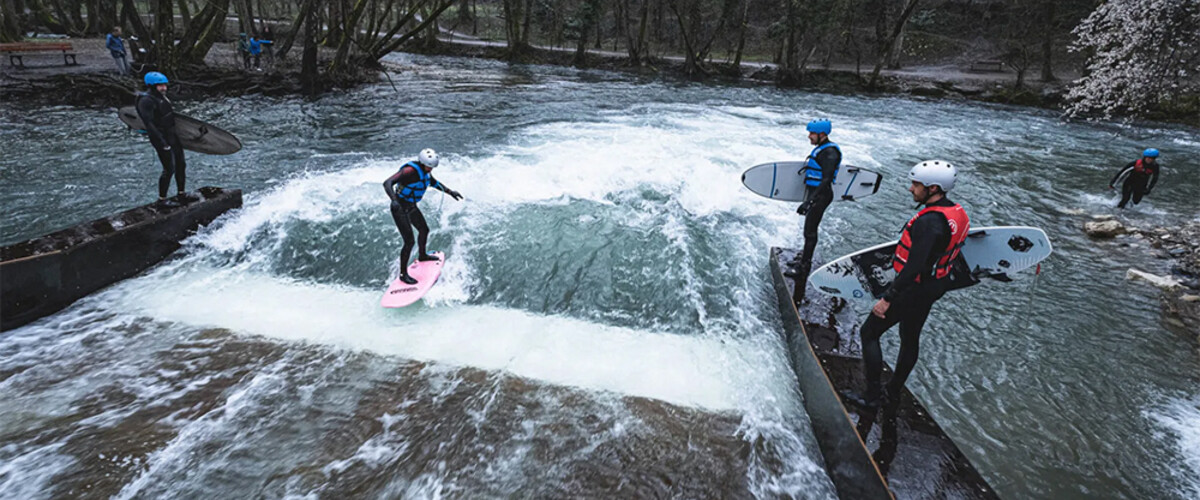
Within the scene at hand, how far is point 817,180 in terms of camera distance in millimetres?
6648

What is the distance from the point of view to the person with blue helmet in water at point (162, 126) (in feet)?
24.5

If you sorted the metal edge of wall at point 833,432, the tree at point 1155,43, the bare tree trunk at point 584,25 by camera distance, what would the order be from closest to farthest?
the metal edge of wall at point 833,432 → the tree at point 1155,43 → the bare tree trunk at point 584,25

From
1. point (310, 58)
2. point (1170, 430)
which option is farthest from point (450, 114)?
point (1170, 430)

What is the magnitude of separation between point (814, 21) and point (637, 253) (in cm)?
2851

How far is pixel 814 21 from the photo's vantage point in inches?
1214

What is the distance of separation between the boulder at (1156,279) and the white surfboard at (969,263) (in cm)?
536

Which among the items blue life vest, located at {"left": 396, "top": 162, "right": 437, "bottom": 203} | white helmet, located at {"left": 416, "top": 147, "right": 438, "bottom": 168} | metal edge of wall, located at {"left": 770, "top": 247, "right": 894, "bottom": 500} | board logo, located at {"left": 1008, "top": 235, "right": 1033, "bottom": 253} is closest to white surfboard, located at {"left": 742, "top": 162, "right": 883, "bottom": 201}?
metal edge of wall, located at {"left": 770, "top": 247, "right": 894, "bottom": 500}

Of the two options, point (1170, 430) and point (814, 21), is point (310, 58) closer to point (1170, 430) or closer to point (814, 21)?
point (1170, 430)

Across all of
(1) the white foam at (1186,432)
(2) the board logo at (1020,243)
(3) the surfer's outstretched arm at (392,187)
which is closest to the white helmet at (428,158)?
(3) the surfer's outstretched arm at (392,187)

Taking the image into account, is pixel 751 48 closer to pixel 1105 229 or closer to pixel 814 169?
pixel 1105 229

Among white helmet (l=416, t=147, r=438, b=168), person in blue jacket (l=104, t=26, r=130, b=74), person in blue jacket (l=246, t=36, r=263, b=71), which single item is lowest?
white helmet (l=416, t=147, r=438, b=168)

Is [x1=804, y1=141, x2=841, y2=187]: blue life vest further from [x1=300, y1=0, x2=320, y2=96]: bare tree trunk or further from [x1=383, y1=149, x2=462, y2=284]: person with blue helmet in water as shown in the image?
[x1=300, y1=0, x2=320, y2=96]: bare tree trunk

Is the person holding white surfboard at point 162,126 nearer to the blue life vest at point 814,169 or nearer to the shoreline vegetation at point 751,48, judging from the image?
the blue life vest at point 814,169

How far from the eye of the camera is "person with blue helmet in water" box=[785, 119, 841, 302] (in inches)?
250
